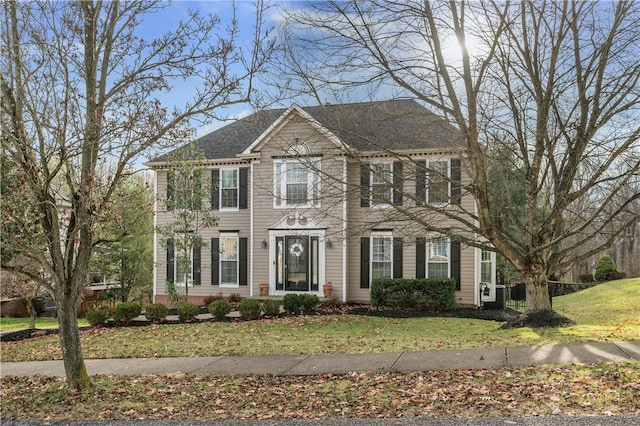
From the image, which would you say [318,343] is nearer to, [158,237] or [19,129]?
[19,129]

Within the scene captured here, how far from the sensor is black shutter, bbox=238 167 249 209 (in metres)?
20.8

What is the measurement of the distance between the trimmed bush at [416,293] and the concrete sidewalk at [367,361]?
8.72 m

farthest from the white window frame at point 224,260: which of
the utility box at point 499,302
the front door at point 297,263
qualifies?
the utility box at point 499,302

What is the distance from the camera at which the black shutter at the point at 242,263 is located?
67.5ft

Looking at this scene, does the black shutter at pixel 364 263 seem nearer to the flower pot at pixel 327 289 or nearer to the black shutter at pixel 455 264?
the flower pot at pixel 327 289

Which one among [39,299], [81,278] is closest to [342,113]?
[81,278]

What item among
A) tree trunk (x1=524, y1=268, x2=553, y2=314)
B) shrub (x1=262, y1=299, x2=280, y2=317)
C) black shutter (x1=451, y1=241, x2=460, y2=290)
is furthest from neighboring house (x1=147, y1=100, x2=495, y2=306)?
tree trunk (x1=524, y1=268, x2=553, y2=314)

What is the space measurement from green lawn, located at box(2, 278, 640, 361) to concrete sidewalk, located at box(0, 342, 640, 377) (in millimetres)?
703

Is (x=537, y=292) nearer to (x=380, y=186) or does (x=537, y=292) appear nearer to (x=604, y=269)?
(x=380, y=186)

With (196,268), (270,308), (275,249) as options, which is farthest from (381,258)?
(196,268)

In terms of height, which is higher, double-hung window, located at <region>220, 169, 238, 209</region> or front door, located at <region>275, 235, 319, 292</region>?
double-hung window, located at <region>220, 169, 238, 209</region>

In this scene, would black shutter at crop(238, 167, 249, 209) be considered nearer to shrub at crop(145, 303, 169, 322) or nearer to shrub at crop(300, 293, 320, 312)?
shrub at crop(300, 293, 320, 312)

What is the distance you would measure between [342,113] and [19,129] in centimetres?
688

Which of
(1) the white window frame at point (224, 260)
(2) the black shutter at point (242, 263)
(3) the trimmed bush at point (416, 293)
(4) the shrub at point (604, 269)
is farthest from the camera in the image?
(4) the shrub at point (604, 269)
